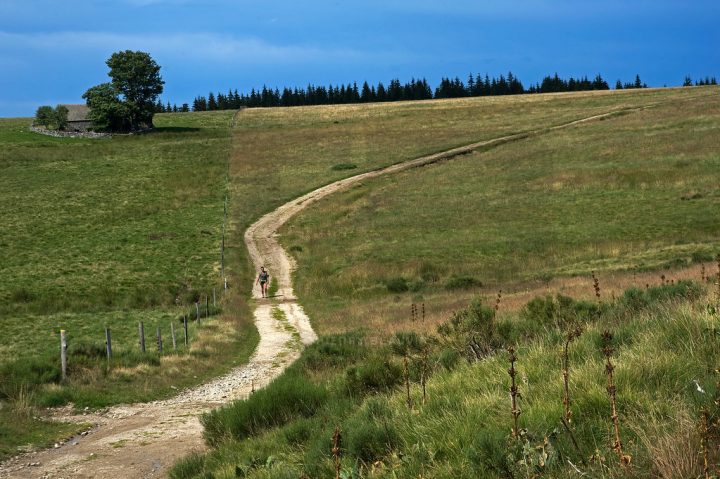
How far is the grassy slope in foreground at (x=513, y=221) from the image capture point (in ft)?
110

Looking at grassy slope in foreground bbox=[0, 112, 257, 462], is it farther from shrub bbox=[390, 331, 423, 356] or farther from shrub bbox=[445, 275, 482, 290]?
shrub bbox=[445, 275, 482, 290]

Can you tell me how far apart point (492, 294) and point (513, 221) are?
20.0 meters

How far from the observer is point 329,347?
16.7m

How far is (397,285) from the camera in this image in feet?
113

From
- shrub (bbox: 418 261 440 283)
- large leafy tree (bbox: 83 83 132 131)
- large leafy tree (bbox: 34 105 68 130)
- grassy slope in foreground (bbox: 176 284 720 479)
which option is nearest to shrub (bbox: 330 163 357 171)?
shrub (bbox: 418 261 440 283)

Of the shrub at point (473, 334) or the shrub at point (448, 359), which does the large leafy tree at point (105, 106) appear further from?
the shrub at point (448, 359)

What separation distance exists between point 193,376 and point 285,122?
3910 inches

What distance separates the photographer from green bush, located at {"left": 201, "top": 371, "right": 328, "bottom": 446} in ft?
29.9

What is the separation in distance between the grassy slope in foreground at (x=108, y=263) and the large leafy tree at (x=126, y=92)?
430cm

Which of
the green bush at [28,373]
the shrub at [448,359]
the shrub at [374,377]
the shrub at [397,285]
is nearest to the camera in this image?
the shrub at [448,359]

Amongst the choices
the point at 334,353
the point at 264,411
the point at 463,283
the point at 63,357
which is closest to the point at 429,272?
the point at 463,283

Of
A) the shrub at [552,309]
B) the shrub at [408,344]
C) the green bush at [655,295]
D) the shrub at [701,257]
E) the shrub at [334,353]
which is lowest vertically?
the shrub at [334,353]

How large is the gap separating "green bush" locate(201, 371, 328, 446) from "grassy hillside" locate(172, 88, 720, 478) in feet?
0.09

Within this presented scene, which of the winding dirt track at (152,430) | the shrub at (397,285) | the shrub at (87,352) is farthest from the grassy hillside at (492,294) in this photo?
the shrub at (87,352)
